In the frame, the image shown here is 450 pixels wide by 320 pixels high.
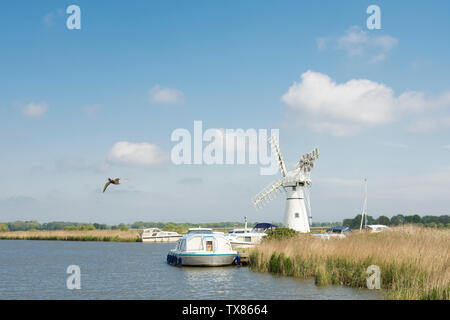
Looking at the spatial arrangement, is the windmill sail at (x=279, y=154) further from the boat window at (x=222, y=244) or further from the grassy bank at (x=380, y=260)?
the grassy bank at (x=380, y=260)

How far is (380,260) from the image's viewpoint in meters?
22.0

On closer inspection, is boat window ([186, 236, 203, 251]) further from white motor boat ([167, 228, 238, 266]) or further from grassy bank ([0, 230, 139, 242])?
grassy bank ([0, 230, 139, 242])

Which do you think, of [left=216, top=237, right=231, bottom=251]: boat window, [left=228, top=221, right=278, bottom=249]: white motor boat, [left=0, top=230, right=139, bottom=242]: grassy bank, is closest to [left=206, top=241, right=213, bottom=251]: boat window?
[left=216, top=237, right=231, bottom=251]: boat window

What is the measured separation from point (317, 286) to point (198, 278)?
28.9 feet

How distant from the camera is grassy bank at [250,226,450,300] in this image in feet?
60.2

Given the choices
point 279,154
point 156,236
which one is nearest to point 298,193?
point 279,154

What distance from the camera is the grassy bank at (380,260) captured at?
60.2ft

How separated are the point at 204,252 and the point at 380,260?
1627cm

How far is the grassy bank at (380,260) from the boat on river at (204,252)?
283 centimetres

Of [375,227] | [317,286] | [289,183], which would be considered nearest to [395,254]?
[317,286]

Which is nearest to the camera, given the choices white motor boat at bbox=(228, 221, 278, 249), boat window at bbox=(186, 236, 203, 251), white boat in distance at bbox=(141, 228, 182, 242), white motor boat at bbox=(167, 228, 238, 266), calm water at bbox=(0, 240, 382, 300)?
calm water at bbox=(0, 240, 382, 300)

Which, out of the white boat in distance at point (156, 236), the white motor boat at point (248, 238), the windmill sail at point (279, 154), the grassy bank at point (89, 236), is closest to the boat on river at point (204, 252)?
the white motor boat at point (248, 238)
